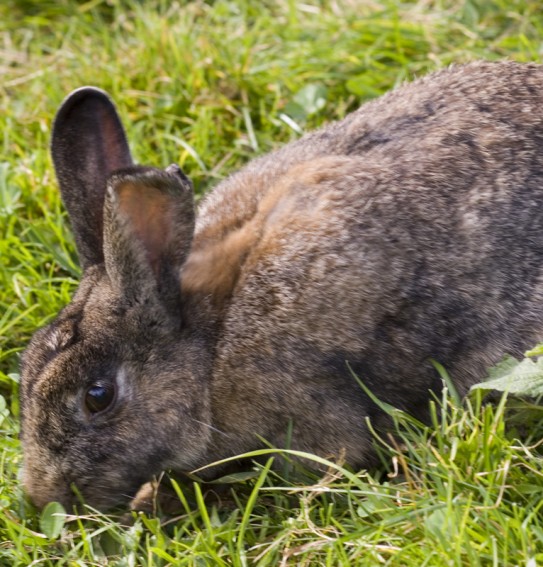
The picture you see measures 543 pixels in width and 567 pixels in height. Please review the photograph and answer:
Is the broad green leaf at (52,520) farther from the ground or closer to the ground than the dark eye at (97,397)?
closer to the ground

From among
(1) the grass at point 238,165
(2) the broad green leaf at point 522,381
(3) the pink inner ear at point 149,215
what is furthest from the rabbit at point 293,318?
(2) the broad green leaf at point 522,381

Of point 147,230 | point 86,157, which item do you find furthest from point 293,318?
point 86,157

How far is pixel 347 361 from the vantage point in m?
4.34

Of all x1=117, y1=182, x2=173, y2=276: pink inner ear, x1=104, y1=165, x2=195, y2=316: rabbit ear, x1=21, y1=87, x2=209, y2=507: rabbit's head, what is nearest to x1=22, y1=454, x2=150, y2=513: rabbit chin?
x1=21, y1=87, x2=209, y2=507: rabbit's head

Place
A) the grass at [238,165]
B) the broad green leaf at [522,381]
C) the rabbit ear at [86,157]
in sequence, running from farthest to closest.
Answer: the rabbit ear at [86,157], the broad green leaf at [522,381], the grass at [238,165]

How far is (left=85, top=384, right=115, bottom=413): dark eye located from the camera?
4.32 m

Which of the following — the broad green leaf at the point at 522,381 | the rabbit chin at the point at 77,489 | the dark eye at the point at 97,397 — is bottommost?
the rabbit chin at the point at 77,489

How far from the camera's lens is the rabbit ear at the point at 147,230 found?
424 cm

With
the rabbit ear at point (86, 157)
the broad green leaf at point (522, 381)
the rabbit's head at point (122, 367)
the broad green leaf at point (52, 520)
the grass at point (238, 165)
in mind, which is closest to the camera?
the grass at point (238, 165)

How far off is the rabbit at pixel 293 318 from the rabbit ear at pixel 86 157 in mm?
28

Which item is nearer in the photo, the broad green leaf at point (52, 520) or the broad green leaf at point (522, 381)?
the broad green leaf at point (522, 381)

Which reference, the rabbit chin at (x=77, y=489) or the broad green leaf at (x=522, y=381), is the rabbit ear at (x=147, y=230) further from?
the broad green leaf at (x=522, y=381)

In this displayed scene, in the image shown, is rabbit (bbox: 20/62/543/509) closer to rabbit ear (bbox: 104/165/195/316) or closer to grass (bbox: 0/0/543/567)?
rabbit ear (bbox: 104/165/195/316)

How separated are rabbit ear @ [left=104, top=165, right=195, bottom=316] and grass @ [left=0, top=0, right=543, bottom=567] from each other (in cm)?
74
